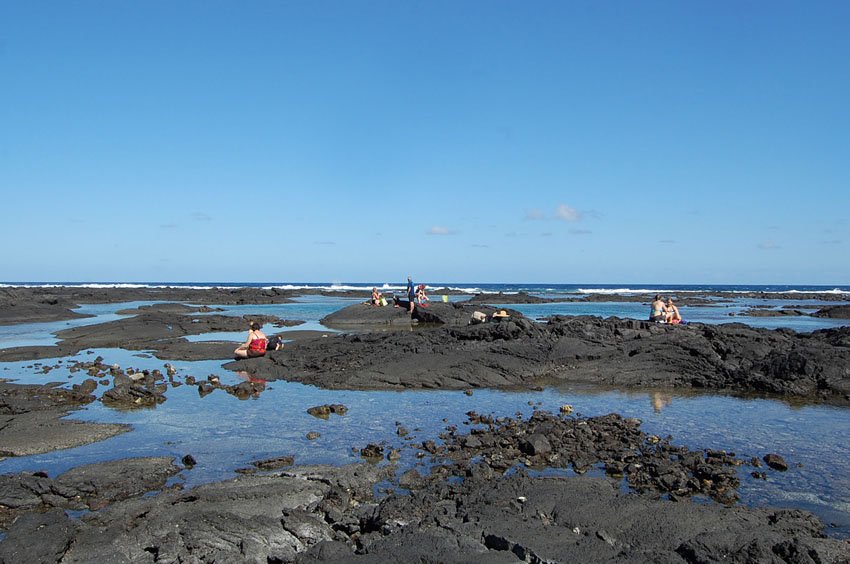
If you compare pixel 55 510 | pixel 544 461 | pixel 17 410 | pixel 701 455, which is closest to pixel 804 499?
pixel 701 455

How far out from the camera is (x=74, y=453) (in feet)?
34.2

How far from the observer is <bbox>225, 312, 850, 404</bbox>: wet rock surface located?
17109 millimetres

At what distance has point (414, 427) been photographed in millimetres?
12469

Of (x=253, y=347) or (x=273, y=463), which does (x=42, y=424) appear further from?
(x=253, y=347)

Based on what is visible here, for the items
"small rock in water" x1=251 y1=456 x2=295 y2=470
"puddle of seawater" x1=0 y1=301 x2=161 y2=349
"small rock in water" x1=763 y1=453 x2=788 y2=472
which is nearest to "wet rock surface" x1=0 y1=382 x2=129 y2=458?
"small rock in water" x1=251 y1=456 x2=295 y2=470

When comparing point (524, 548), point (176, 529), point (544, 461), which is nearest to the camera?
point (524, 548)

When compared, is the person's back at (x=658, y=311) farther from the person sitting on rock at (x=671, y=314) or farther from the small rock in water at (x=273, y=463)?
the small rock in water at (x=273, y=463)

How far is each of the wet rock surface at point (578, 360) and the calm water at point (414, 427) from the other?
1303mm

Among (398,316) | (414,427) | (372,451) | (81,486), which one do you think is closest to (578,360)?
(414,427)

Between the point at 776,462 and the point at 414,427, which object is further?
the point at 414,427

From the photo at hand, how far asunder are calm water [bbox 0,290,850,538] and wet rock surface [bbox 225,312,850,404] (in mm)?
1303

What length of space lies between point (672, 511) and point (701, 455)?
116 inches

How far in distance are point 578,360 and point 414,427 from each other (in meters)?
8.64

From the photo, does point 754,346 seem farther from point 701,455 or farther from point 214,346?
point 214,346
